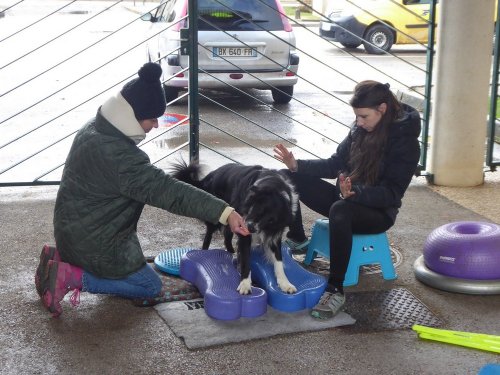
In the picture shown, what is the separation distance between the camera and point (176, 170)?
17.2 ft

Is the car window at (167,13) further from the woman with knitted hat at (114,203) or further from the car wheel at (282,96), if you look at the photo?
the woman with knitted hat at (114,203)

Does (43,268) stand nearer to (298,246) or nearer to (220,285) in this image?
(220,285)

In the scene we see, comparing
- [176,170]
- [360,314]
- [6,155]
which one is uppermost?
[176,170]

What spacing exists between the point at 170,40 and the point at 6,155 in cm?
356

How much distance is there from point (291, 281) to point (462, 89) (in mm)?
3268

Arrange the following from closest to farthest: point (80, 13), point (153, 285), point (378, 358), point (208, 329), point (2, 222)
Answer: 1. point (378, 358)
2. point (208, 329)
3. point (153, 285)
4. point (2, 222)
5. point (80, 13)

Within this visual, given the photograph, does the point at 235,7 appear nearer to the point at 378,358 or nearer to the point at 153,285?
the point at 153,285

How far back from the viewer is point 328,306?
443 cm

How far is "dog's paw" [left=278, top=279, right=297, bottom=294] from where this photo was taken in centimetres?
451

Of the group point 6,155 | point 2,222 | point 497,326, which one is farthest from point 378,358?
point 6,155

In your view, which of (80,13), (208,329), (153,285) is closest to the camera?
(208,329)

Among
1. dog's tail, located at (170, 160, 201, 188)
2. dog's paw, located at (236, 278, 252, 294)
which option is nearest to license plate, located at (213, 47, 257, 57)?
dog's tail, located at (170, 160, 201, 188)

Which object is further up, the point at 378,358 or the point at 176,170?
the point at 176,170

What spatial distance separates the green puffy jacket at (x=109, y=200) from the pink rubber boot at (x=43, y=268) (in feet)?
0.25
